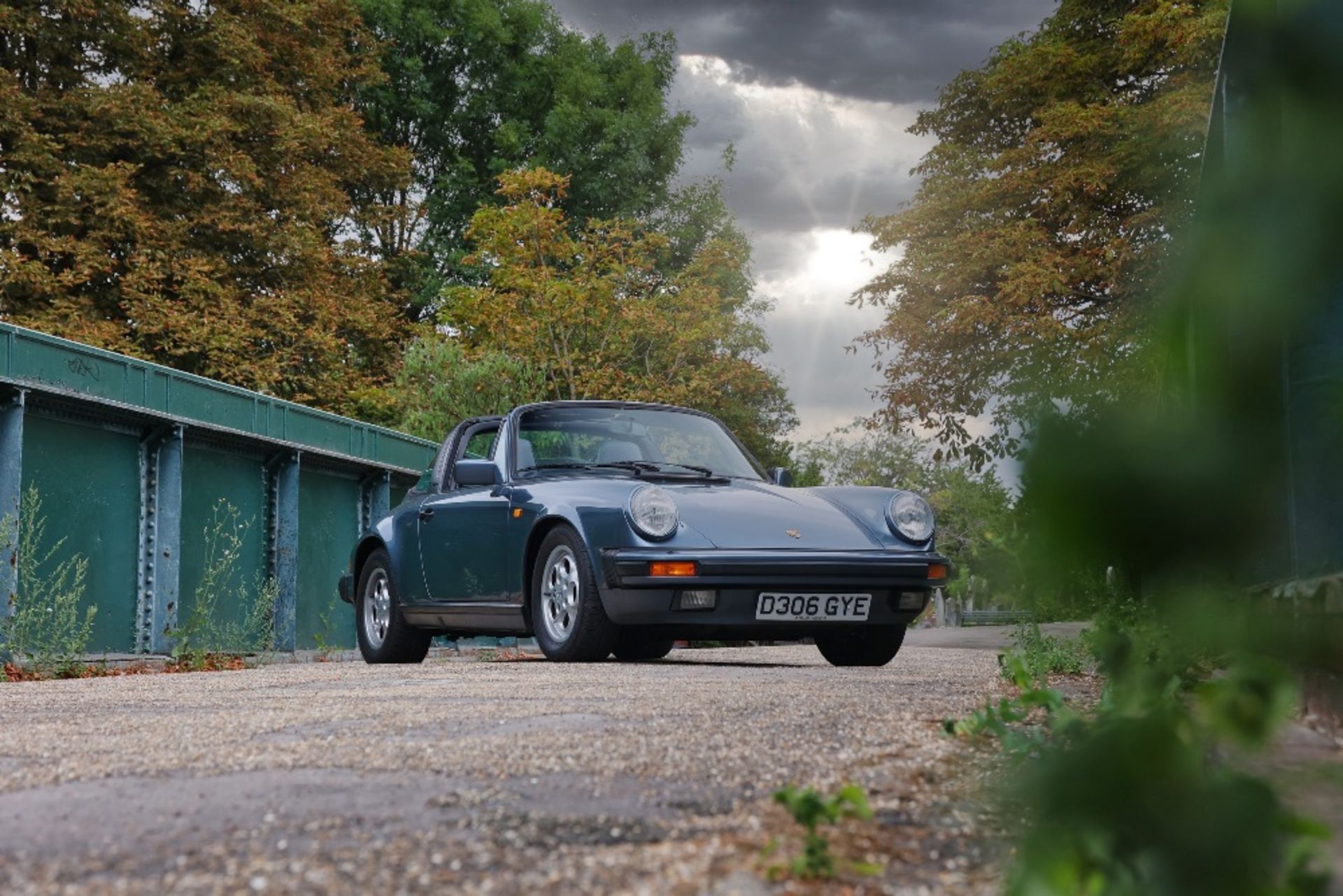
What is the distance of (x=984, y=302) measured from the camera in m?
22.1

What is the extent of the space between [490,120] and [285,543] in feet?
88.2

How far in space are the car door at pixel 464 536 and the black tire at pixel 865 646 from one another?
1868 mm

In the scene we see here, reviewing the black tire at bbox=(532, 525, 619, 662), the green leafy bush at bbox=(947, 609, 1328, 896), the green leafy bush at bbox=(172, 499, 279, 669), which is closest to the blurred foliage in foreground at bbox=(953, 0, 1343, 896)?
the green leafy bush at bbox=(947, 609, 1328, 896)

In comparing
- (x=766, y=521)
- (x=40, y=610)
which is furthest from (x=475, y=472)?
(x=40, y=610)

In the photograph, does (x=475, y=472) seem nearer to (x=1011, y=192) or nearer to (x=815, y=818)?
(x=815, y=818)

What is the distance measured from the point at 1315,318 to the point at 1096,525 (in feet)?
0.54

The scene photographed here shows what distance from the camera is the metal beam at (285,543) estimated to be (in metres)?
14.5

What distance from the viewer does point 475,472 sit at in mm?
8797

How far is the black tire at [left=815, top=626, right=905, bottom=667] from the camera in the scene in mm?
8656

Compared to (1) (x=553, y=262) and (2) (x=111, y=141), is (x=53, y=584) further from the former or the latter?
(1) (x=553, y=262)

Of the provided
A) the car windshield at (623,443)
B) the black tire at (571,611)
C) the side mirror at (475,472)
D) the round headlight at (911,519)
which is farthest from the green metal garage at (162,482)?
the round headlight at (911,519)

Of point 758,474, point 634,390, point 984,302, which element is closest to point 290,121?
point 634,390

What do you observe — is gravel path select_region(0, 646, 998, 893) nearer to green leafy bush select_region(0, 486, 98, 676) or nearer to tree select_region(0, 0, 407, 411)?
green leafy bush select_region(0, 486, 98, 676)

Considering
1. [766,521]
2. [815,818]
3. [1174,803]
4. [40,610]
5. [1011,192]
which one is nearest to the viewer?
[1174,803]
